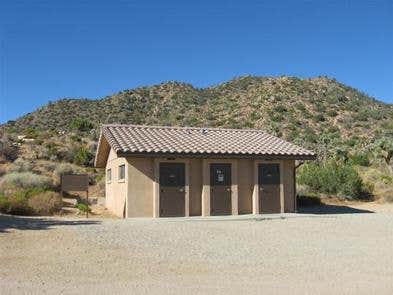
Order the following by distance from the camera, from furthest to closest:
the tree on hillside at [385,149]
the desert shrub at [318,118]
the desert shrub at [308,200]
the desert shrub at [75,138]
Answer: the desert shrub at [318,118]
the desert shrub at [75,138]
the tree on hillside at [385,149]
the desert shrub at [308,200]

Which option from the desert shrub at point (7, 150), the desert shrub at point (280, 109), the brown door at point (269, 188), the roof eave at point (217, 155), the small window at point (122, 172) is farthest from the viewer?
the desert shrub at point (280, 109)

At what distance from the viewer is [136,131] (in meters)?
23.7

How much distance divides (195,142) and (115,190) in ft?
12.7

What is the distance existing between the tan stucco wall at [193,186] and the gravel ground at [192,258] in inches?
104

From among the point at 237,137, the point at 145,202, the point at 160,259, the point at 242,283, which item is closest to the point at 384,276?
the point at 242,283

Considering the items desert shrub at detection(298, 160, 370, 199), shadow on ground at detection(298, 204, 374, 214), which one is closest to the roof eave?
shadow on ground at detection(298, 204, 374, 214)

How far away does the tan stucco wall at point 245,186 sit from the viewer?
2169 cm

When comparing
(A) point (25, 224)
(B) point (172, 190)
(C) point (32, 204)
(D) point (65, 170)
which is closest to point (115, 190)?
(B) point (172, 190)

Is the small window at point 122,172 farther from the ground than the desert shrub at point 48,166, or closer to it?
closer to it

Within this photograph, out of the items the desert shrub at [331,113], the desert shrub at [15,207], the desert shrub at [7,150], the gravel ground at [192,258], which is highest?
the desert shrub at [331,113]

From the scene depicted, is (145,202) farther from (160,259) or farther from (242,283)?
(242,283)

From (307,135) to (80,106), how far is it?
30149 mm

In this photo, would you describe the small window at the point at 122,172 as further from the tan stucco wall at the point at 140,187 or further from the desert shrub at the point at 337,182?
the desert shrub at the point at 337,182

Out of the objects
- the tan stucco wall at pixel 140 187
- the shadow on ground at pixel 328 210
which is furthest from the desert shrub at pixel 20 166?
the shadow on ground at pixel 328 210
